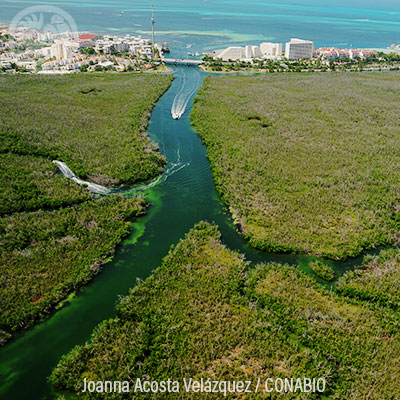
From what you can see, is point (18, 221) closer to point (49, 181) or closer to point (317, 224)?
point (49, 181)

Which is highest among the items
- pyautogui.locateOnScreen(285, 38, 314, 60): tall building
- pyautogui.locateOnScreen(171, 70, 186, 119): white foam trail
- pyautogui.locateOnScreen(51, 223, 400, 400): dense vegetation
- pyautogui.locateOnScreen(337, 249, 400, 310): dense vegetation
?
pyautogui.locateOnScreen(285, 38, 314, 60): tall building

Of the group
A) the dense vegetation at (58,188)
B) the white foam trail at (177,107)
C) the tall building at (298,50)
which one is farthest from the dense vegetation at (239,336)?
the tall building at (298,50)

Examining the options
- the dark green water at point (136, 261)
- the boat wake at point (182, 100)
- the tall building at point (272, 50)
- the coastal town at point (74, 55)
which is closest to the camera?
the dark green water at point (136, 261)

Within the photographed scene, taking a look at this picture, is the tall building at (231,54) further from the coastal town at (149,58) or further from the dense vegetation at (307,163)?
the dense vegetation at (307,163)

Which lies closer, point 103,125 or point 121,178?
point 121,178

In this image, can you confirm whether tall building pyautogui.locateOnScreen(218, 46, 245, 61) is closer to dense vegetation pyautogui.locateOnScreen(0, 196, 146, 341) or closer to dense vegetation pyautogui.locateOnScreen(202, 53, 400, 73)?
dense vegetation pyautogui.locateOnScreen(202, 53, 400, 73)

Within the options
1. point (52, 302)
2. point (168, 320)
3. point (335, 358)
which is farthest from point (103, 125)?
point (335, 358)

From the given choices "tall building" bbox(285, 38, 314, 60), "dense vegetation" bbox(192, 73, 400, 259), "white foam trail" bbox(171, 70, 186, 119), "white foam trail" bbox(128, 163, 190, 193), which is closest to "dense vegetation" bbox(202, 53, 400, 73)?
"tall building" bbox(285, 38, 314, 60)
